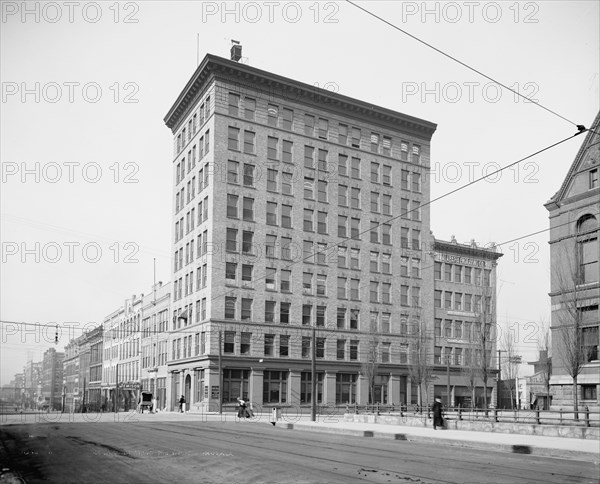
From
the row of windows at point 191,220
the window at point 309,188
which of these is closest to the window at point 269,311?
the row of windows at point 191,220

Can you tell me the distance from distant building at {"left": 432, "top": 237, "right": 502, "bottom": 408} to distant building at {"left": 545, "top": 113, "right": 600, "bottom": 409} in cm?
3267

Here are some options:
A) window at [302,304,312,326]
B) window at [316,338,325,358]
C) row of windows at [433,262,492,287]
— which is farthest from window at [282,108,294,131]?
row of windows at [433,262,492,287]

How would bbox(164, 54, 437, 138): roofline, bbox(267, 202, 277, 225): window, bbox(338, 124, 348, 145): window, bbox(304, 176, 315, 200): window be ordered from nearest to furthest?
bbox(164, 54, 437, 138): roofline
bbox(267, 202, 277, 225): window
bbox(304, 176, 315, 200): window
bbox(338, 124, 348, 145): window

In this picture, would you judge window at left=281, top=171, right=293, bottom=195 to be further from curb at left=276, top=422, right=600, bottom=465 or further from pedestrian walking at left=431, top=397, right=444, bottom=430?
pedestrian walking at left=431, top=397, right=444, bottom=430

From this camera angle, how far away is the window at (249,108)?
66.9 metres

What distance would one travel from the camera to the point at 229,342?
6281 centimetres

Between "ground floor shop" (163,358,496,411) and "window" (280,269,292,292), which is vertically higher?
"window" (280,269,292,292)

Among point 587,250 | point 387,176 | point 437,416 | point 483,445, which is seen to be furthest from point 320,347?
point 483,445

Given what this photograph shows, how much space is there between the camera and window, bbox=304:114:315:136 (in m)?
71.1

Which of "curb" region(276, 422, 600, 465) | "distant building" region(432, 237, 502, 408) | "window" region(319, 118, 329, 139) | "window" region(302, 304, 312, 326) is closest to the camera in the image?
"curb" region(276, 422, 600, 465)

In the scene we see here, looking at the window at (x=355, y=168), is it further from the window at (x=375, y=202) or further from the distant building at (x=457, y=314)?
the distant building at (x=457, y=314)

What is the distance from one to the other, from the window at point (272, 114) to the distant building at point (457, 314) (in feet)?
71.4

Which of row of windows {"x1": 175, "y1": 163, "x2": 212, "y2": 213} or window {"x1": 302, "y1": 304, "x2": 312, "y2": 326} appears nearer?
row of windows {"x1": 175, "y1": 163, "x2": 212, "y2": 213}

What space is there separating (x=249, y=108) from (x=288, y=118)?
15.5ft
